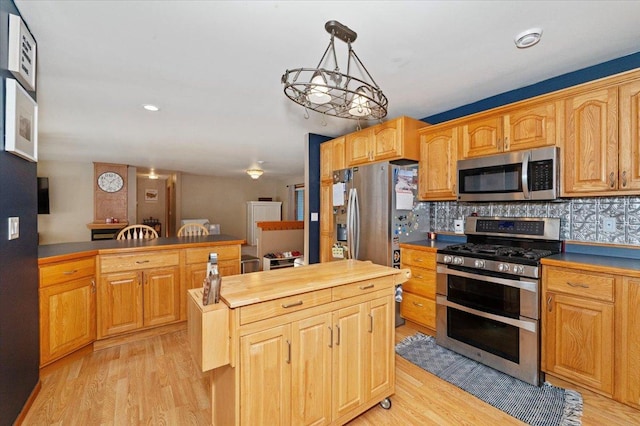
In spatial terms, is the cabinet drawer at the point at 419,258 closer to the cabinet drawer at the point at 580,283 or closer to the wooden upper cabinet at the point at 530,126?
the cabinet drawer at the point at 580,283

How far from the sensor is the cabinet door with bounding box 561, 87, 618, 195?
1.97 m

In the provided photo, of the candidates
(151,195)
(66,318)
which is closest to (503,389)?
(66,318)

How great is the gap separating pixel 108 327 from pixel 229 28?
2.77 m

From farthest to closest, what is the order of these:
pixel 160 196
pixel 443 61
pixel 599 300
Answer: pixel 160 196, pixel 443 61, pixel 599 300

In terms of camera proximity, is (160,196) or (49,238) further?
(160,196)

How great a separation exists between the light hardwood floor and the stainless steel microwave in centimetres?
148

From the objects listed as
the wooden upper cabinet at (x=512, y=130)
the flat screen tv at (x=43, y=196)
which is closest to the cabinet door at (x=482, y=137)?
the wooden upper cabinet at (x=512, y=130)

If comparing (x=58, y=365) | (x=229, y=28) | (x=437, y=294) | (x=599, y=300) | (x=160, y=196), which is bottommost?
(x=58, y=365)

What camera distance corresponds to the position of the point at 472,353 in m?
2.39

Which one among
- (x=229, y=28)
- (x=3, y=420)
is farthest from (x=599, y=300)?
(x=3, y=420)

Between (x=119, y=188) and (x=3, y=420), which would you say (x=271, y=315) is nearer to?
(x=3, y=420)

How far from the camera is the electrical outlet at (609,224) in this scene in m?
2.18

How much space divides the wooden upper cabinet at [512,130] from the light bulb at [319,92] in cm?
186

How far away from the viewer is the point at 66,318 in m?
2.27
